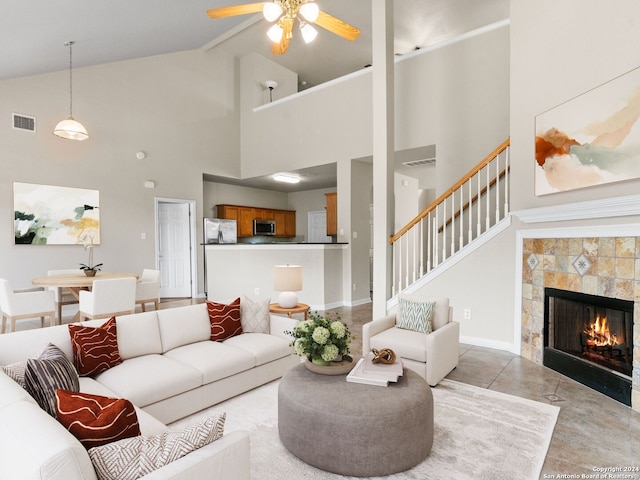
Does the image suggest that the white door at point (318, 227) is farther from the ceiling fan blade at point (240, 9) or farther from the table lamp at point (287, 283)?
the ceiling fan blade at point (240, 9)

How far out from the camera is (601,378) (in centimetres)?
294

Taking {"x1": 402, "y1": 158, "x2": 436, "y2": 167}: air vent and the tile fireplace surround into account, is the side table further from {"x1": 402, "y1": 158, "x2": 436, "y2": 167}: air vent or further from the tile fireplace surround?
{"x1": 402, "y1": 158, "x2": 436, "y2": 167}: air vent

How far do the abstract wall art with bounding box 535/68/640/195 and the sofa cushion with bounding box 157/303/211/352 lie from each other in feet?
11.1

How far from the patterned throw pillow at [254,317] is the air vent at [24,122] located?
16.0 ft

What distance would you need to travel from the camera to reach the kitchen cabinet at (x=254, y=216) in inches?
344

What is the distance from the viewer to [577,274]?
10.6 ft

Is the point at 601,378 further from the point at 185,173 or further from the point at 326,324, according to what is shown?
the point at 185,173

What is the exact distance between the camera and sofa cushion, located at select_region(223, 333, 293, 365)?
3.03 metres

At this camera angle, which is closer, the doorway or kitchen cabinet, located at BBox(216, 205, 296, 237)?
the doorway

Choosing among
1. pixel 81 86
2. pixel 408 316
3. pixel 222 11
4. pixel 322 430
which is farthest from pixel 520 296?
pixel 81 86

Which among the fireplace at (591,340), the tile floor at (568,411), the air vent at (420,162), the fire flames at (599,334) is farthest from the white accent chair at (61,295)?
the fire flames at (599,334)

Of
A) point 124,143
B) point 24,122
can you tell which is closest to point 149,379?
point 24,122

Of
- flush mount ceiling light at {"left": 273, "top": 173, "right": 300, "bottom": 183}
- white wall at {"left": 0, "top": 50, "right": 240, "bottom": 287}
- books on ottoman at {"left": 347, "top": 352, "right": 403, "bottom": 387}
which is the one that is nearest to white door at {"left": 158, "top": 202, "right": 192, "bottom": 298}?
white wall at {"left": 0, "top": 50, "right": 240, "bottom": 287}

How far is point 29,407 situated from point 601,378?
3.70 metres
